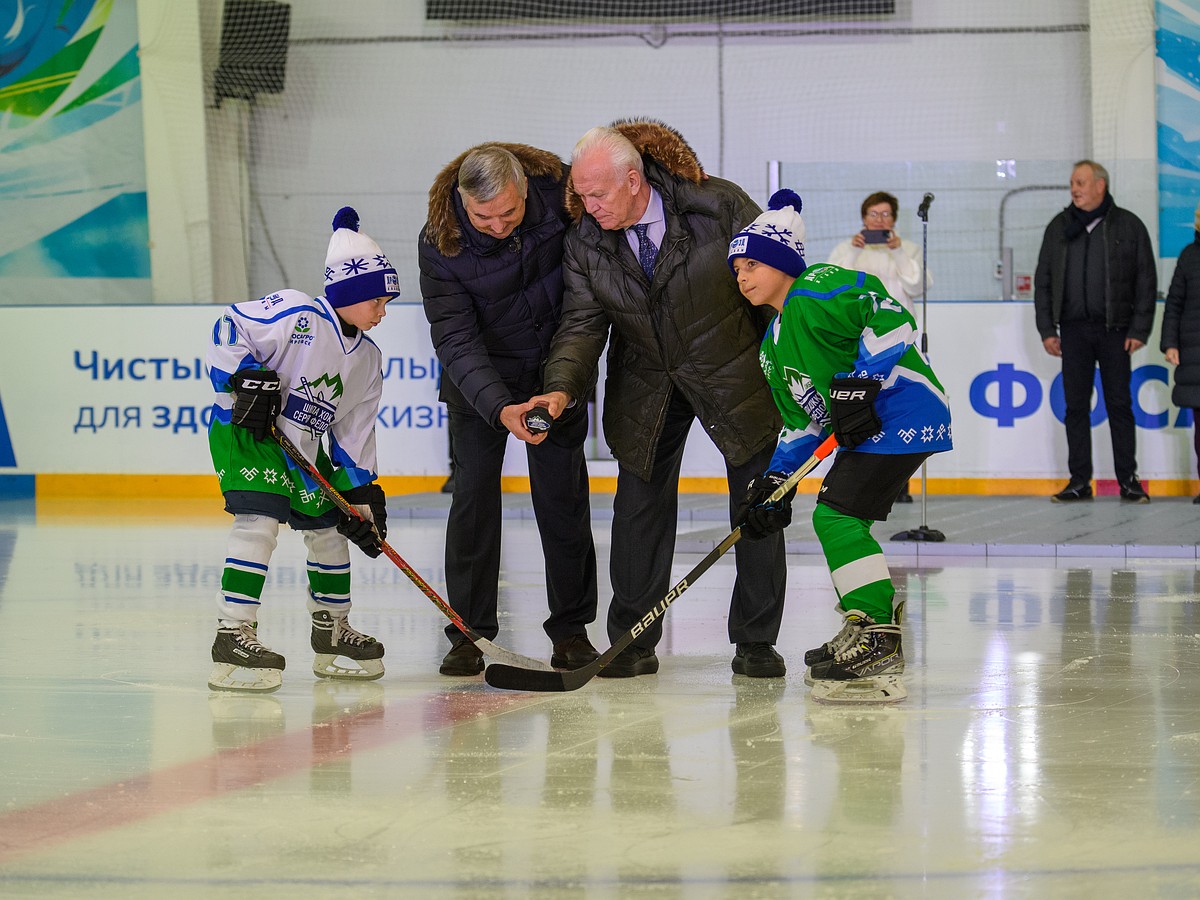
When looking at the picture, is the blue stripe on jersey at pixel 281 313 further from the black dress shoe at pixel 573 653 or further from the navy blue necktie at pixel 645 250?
the black dress shoe at pixel 573 653

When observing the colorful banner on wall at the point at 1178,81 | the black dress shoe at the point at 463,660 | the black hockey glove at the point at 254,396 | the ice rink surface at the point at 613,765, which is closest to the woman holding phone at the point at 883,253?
the ice rink surface at the point at 613,765

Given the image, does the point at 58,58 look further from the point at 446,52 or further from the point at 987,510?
the point at 987,510

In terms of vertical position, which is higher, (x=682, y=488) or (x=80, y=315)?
(x=80, y=315)

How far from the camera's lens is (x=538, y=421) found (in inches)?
116

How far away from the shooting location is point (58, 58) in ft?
33.6

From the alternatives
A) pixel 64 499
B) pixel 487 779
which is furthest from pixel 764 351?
pixel 64 499

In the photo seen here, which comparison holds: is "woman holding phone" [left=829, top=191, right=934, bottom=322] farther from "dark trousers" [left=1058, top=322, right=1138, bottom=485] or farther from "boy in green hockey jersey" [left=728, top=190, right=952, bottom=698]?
"boy in green hockey jersey" [left=728, top=190, right=952, bottom=698]

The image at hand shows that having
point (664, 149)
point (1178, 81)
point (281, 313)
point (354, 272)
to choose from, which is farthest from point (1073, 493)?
point (281, 313)

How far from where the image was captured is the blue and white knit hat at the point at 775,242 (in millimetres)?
2854

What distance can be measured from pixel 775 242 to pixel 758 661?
90cm

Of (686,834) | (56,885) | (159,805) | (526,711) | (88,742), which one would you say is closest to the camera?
(56,885)

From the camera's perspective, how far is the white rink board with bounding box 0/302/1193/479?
7.38 meters

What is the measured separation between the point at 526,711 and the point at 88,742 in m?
0.80

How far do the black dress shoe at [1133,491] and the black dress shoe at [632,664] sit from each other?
4.37m
